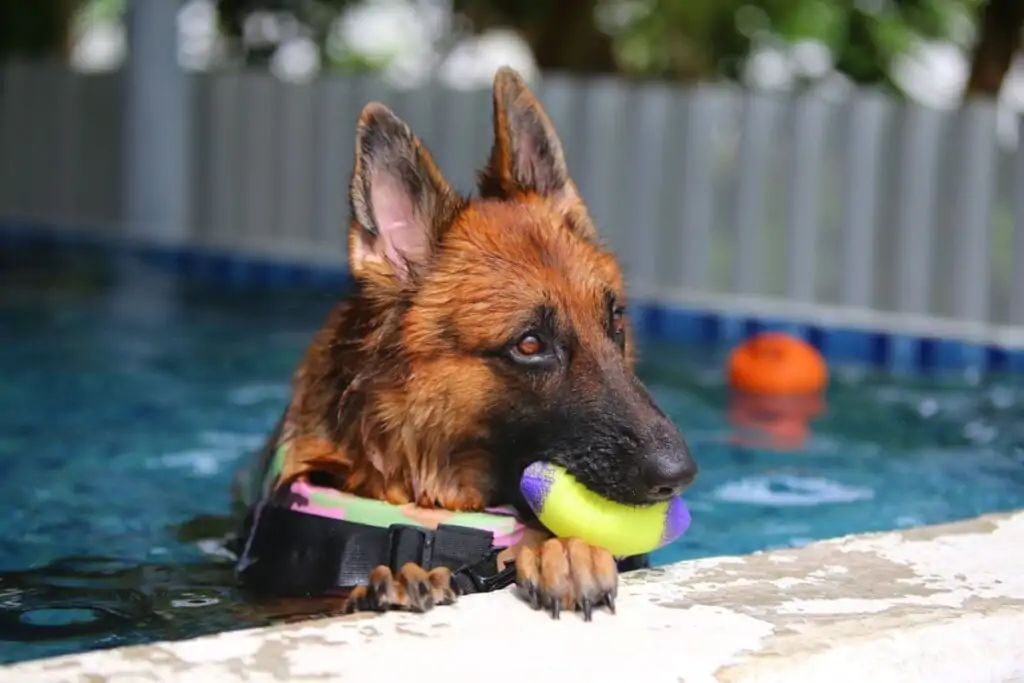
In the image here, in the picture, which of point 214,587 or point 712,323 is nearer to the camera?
point 214,587

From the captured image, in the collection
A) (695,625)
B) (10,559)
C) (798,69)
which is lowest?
(10,559)

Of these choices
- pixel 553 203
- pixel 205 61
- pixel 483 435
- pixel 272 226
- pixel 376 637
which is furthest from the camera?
pixel 205 61

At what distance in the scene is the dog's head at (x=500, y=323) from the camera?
11.3ft

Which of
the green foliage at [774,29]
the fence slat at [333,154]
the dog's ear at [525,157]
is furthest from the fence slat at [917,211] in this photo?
the dog's ear at [525,157]

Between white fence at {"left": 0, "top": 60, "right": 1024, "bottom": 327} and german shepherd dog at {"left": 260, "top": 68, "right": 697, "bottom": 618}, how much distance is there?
509 centimetres

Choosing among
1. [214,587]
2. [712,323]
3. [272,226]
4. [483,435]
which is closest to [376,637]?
[483,435]

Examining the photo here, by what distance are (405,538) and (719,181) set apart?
22.0 feet

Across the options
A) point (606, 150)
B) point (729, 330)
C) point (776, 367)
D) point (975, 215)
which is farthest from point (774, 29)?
point (776, 367)

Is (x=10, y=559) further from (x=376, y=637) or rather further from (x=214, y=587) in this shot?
(x=376, y=637)

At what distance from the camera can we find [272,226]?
12172 mm

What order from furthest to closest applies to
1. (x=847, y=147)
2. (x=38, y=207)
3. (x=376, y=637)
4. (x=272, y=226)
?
(x=38, y=207) < (x=272, y=226) < (x=847, y=147) < (x=376, y=637)

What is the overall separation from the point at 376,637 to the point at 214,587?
4.77 ft

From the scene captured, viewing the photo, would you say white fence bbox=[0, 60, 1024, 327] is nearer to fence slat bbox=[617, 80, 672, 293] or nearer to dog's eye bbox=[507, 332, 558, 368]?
fence slat bbox=[617, 80, 672, 293]

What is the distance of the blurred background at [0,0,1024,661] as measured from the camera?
18.0 feet
